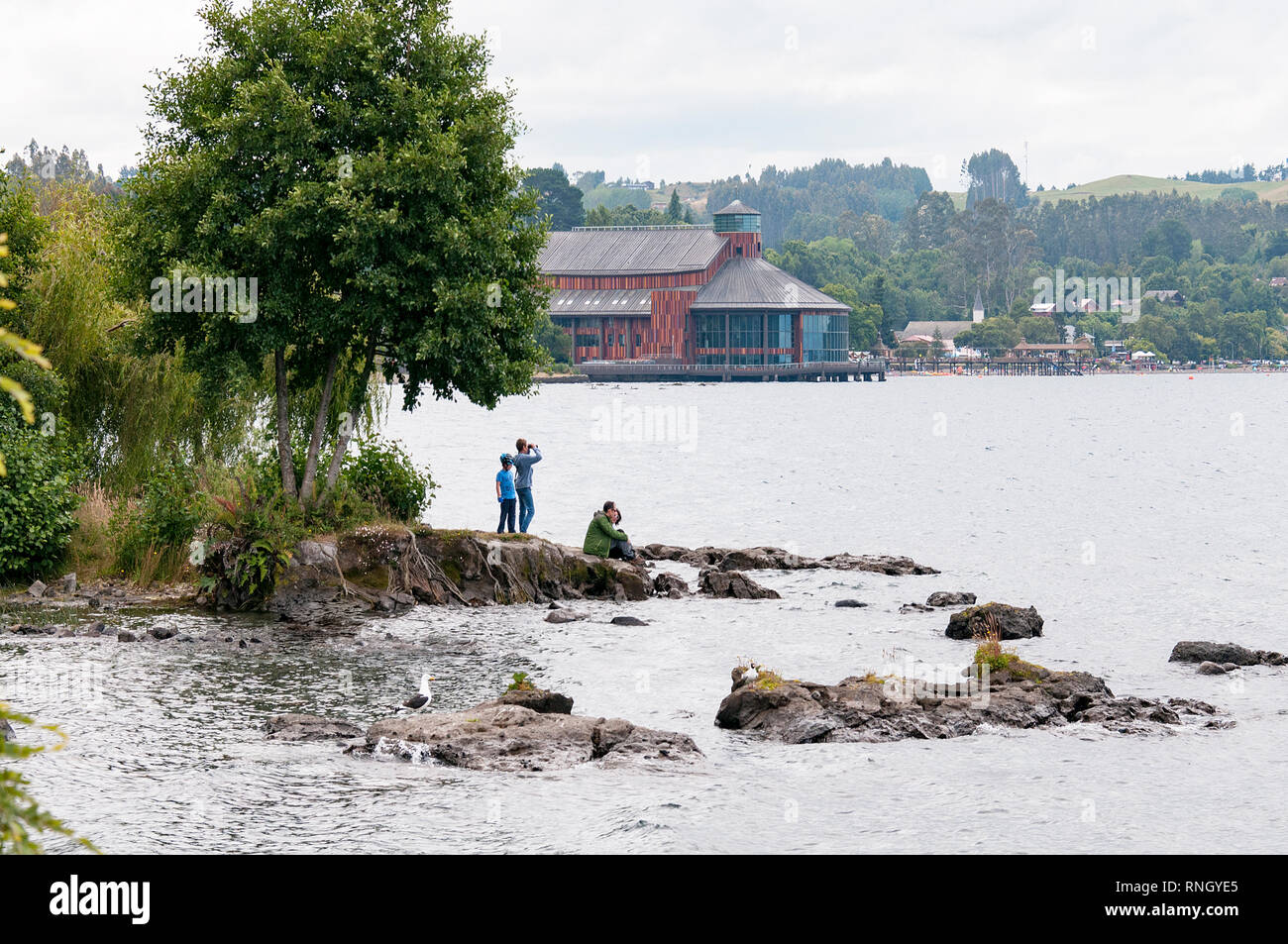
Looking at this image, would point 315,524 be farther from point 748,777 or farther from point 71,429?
point 748,777

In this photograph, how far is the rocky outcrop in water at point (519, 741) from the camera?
17.8 meters

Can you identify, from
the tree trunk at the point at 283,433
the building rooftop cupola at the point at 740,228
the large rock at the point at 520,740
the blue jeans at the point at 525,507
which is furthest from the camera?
the building rooftop cupola at the point at 740,228

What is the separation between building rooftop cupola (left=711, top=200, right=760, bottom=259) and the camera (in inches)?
7436

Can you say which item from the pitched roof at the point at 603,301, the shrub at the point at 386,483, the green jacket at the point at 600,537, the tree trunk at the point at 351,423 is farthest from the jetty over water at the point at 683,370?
the tree trunk at the point at 351,423

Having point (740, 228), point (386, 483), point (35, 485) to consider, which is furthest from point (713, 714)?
point (740, 228)

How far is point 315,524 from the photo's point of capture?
95.1ft

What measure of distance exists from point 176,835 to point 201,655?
366 inches

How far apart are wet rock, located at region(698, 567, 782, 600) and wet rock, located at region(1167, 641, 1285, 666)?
920cm

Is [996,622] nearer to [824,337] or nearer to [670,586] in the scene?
[670,586]

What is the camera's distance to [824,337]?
190m

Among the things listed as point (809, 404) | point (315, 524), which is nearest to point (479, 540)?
point (315, 524)

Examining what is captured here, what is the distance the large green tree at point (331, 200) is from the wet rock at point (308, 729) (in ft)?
34.7

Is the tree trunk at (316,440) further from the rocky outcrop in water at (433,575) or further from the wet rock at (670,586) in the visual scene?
the wet rock at (670,586)
